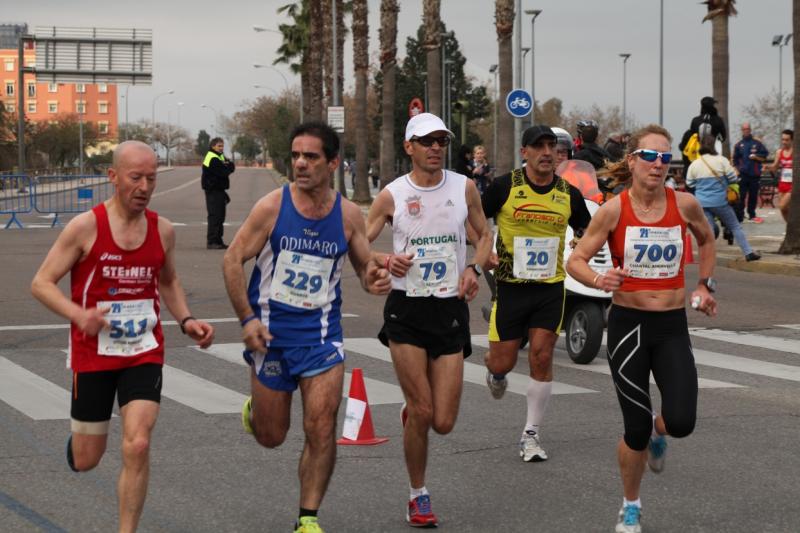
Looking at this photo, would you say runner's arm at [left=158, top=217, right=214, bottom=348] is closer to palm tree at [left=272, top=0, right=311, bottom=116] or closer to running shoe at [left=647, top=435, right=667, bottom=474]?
running shoe at [left=647, top=435, right=667, bottom=474]

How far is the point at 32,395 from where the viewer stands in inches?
376

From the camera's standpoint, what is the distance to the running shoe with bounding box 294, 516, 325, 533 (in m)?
5.64

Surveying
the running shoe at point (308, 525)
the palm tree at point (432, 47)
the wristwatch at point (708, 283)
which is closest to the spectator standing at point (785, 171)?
the palm tree at point (432, 47)

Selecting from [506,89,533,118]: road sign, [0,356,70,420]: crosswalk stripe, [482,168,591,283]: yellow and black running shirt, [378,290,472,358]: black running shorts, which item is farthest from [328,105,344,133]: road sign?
[378,290,472,358]: black running shorts

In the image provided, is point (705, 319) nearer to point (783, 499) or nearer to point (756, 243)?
point (783, 499)

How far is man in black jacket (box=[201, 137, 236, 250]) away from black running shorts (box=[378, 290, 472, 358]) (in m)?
17.5

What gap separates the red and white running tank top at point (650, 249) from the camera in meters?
6.23

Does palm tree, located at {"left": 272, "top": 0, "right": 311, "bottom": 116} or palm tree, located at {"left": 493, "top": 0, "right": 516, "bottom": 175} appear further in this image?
palm tree, located at {"left": 272, "top": 0, "right": 311, "bottom": 116}

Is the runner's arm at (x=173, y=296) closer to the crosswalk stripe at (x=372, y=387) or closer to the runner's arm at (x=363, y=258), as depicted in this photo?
the runner's arm at (x=363, y=258)

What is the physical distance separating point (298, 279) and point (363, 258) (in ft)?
1.31

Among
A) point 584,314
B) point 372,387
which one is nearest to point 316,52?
point 584,314

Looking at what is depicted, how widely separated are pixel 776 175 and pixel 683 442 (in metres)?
35.4

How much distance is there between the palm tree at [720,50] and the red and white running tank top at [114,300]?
22759mm

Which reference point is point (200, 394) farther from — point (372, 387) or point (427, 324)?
point (427, 324)
